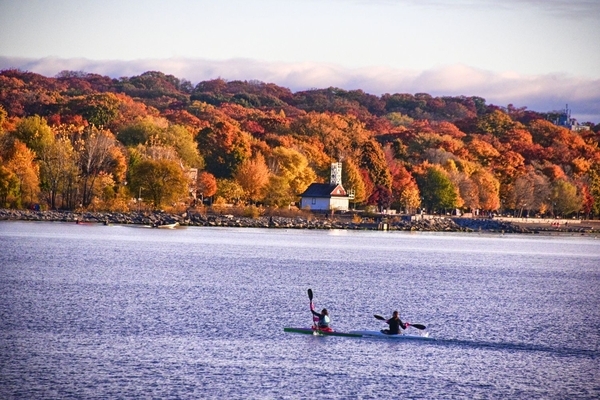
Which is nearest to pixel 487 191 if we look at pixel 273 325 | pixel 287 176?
pixel 287 176

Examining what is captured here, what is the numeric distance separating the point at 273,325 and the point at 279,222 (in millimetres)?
87820

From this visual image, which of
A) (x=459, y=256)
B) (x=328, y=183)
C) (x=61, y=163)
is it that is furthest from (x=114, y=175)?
(x=459, y=256)

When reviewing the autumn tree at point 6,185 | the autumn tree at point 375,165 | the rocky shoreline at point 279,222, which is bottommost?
the rocky shoreline at point 279,222

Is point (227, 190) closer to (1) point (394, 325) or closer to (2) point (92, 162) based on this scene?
(2) point (92, 162)

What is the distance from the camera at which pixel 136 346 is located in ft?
109

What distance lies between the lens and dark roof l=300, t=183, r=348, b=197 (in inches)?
5236

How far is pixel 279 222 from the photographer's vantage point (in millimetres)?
127188

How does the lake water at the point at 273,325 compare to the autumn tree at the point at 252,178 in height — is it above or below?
below

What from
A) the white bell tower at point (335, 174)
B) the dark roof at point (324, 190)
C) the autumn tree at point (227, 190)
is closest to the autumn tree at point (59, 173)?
the autumn tree at point (227, 190)

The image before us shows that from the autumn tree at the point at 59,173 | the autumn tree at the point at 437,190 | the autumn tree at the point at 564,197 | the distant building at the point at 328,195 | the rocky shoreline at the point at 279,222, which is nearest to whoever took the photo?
the rocky shoreline at the point at 279,222

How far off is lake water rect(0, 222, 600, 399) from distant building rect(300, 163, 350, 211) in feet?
174

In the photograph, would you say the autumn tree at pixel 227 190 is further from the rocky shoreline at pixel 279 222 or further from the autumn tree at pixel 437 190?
the autumn tree at pixel 437 190

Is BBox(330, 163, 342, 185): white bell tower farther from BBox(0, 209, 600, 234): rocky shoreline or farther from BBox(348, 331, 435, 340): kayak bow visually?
BBox(348, 331, 435, 340): kayak bow

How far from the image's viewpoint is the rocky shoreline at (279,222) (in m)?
107
